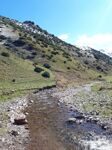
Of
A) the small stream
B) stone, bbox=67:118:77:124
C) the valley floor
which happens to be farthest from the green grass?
stone, bbox=67:118:77:124

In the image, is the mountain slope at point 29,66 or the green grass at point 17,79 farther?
the mountain slope at point 29,66

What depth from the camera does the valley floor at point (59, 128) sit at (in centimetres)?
3290

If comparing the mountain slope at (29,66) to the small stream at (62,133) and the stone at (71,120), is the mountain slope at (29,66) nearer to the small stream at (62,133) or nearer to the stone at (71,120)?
the small stream at (62,133)

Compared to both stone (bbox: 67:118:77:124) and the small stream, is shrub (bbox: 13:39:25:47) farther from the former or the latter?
stone (bbox: 67:118:77:124)

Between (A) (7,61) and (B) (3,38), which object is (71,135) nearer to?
(A) (7,61)

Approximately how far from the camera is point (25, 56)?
13400 cm

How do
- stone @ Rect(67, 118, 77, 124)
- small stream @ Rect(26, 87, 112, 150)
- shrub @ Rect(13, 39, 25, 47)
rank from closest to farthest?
small stream @ Rect(26, 87, 112, 150)
stone @ Rect(67, 118, 77, 124)
shrub @ Rect(13, 39, 25, 47)

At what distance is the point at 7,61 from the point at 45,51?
41915 mm

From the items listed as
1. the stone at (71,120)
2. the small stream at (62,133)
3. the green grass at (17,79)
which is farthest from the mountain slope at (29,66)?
the stone at (71,120)

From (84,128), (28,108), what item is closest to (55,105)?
(28,108)

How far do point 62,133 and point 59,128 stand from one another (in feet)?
8.47

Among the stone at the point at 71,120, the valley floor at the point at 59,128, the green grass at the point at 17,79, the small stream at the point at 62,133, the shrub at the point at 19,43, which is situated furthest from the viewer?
the shrub at the point at 19,43

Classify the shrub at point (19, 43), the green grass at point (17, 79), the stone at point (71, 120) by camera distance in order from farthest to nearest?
the shrub at point (19, 43), the green grass at point (17, 79), the stone at point (71, 120)

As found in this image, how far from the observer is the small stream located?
1278 inches
